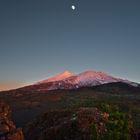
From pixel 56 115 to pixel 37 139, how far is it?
17.5 ft

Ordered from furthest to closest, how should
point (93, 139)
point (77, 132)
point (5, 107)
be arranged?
1. point (5, 107)
2. point (77, 132)
3. point (93, 139)

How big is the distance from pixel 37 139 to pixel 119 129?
1460 centimetres

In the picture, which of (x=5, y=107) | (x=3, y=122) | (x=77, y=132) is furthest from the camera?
(x=5, y=107)

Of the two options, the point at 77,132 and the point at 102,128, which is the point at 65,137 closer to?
the point at 77,132

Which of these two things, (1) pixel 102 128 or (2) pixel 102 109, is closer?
(1) pixel 102 128

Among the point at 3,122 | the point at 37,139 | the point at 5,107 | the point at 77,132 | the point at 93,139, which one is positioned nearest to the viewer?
the point at 93,139

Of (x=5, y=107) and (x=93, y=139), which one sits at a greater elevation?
(x=5, y=107)

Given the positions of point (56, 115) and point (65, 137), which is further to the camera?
point (56, 115)

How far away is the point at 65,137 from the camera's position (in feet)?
198

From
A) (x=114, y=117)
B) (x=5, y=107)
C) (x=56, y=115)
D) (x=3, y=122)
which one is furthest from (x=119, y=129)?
(x=5, y=107)

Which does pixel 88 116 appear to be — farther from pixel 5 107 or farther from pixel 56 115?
pixel 5 107

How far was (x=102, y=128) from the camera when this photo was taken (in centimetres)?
5841

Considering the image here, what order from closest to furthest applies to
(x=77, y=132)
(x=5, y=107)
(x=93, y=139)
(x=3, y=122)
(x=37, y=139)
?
(x=93, y=139)
(x=77, y=132)
(x=37, y=139)
(x=3, y=122)
(x=5, y=107)

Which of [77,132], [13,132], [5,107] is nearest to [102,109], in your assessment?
[77,132]
